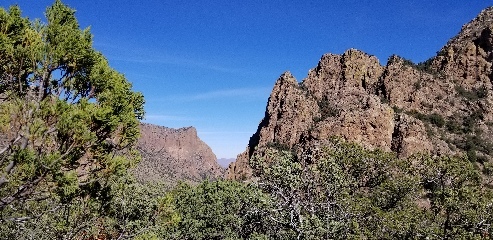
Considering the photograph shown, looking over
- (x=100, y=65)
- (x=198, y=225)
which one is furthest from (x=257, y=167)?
(x=198, y=225)

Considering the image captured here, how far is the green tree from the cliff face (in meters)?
75.0

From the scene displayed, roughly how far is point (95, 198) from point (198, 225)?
23189mm

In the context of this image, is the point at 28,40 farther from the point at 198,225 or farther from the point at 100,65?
the point at 198,225

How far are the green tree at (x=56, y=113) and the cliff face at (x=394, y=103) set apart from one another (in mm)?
74997

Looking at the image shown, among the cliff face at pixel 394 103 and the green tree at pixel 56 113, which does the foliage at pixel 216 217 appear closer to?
the green tree at pixel 56 113

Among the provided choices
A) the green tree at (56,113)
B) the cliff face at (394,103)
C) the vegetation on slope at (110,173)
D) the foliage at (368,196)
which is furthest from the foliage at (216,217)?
the cliff face at (394,103)

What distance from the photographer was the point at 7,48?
11070 millimetres

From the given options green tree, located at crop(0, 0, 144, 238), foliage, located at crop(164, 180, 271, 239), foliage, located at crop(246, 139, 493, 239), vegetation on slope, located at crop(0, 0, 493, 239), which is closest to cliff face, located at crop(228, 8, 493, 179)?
foliage, located at crop(164, 180, 271, 239)

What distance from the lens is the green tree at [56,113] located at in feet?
35.6

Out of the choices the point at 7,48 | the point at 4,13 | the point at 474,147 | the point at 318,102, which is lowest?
the point at 7,48

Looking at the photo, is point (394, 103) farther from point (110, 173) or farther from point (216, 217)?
point (110, 173)

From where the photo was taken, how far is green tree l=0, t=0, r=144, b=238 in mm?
10859

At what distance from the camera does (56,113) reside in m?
11.1

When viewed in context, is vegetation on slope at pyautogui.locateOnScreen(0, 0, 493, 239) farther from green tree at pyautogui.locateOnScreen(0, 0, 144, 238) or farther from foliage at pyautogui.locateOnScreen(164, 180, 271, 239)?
foliage at pyautogui.locateOnScreen(164, 180, 271, 239)
